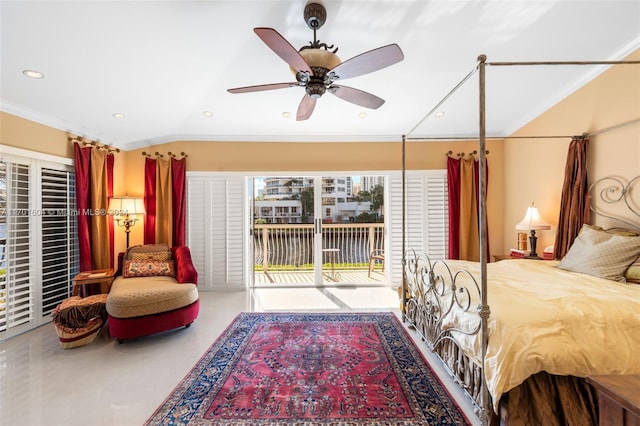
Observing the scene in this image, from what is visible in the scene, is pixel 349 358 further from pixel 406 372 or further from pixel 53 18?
pixel 53 18

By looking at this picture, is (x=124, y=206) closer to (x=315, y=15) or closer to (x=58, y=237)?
(x=58, y=237)

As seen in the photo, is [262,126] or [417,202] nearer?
[262,126]

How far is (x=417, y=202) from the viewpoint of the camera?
4727 millimetres

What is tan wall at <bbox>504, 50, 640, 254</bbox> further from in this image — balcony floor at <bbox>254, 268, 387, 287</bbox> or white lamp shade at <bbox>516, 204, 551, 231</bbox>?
balcony floor at <bbox>254, 268, 387, 287</bbox>

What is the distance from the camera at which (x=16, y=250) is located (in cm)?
303

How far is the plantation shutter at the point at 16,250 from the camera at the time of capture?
2.92 m

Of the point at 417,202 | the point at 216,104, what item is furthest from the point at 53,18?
the point at 417,202

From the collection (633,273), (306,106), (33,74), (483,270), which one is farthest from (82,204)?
(633,273)

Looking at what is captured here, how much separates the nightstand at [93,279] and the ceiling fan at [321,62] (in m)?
2.90

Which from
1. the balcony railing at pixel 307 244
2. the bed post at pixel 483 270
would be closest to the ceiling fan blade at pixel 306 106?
the bed post at pixel 483 270

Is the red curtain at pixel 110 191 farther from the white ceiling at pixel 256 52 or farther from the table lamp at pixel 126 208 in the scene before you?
the white ceiling at pixel 256 52

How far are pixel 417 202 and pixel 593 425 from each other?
3527 mm

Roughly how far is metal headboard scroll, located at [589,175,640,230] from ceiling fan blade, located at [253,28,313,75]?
3.18 meters

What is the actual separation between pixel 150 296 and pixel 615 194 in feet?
15.8
